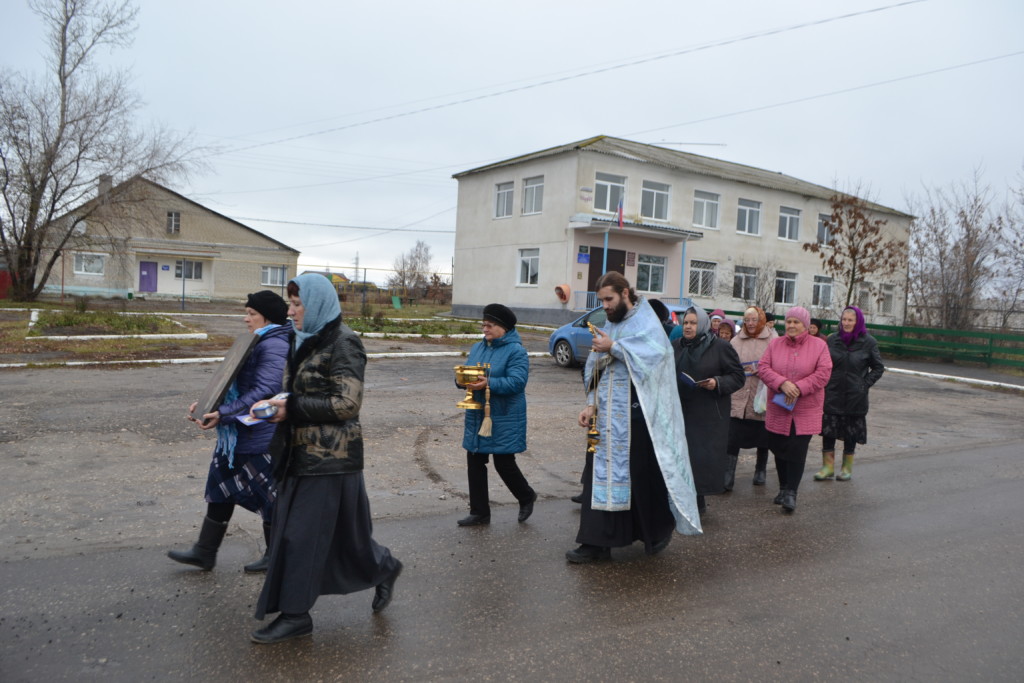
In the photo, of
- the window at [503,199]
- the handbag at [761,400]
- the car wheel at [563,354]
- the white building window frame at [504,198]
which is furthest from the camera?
the window at [503,199]

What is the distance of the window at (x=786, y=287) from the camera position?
3788 centimetres

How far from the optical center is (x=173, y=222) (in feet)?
154

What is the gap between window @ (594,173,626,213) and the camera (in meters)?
31.9

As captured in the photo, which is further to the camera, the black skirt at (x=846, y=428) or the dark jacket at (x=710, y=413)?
the black skirt at (x=846, y=428)

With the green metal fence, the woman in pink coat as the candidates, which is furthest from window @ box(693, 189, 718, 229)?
the woman in pink coat

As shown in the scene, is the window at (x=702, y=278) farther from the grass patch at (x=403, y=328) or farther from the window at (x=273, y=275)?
the window at (x=273, y=275)

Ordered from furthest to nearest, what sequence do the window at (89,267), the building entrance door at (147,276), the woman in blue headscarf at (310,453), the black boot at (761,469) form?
the building entrance door at (147,276)
the window at (89,267)
the black boot at (761,469)
the woman in blue headscarf at (310,453)

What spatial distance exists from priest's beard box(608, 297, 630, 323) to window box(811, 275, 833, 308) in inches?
1450

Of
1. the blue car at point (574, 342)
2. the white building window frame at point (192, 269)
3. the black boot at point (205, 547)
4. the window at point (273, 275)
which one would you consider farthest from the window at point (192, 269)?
the black boot at point (205, 547)

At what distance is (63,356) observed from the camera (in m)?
14.4

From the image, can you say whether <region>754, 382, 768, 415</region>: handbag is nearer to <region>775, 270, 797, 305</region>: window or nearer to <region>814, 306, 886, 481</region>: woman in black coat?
<region>814, 306, 886, 481</region>: woman in black coat

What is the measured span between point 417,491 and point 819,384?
12.0 ft

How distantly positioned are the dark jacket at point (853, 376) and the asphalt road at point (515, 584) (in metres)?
0.80

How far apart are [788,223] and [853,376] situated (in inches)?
1276
